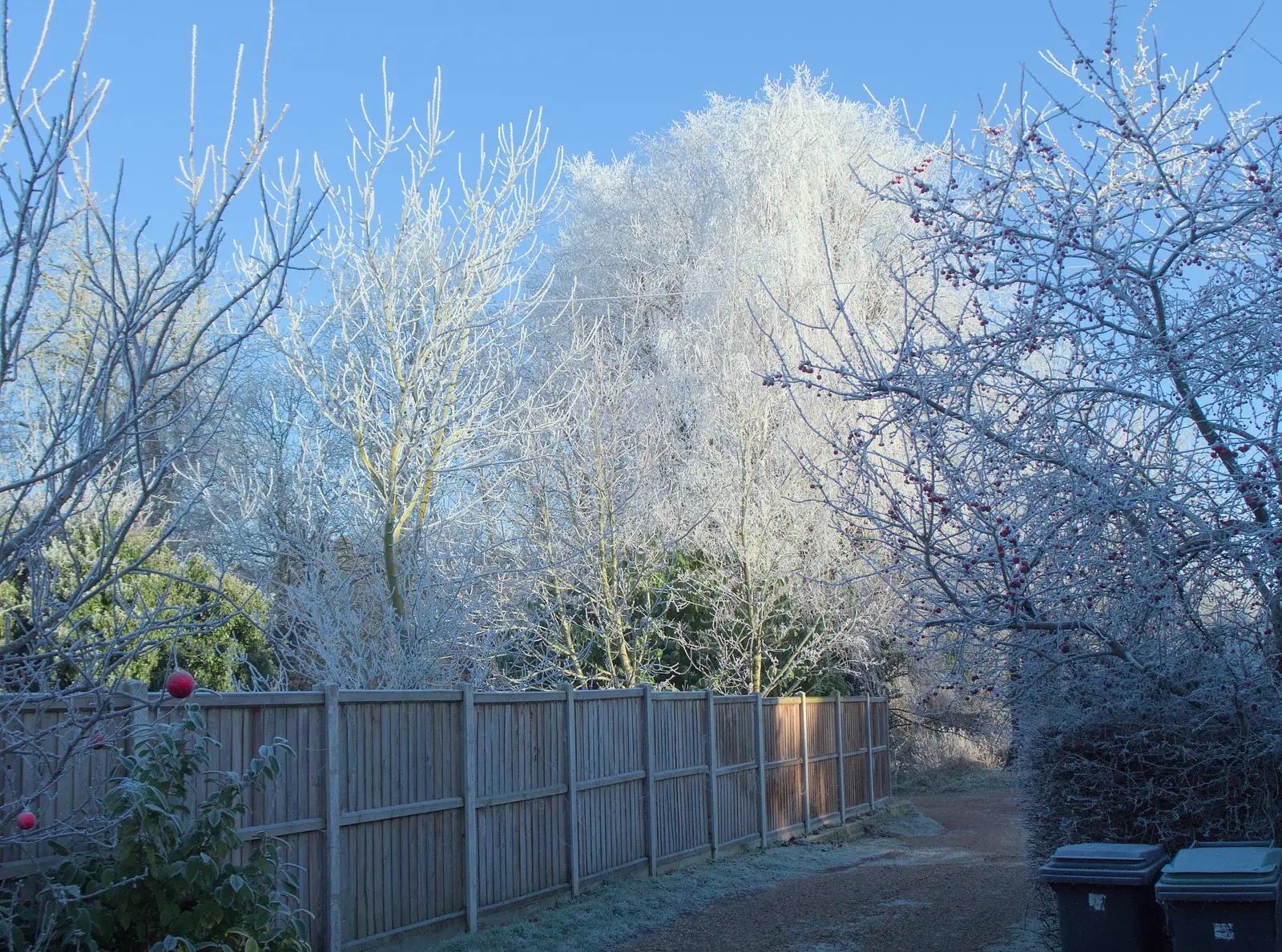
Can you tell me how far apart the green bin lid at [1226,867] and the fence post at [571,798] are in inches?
200

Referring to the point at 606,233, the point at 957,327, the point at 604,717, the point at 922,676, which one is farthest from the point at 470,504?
the point at 606,233

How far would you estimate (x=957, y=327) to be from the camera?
7.12 meters

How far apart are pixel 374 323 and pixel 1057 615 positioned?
731 cm

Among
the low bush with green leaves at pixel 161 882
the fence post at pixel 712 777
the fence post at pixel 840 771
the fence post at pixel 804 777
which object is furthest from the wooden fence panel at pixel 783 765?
the low bush with green leaves at pixel 161 882

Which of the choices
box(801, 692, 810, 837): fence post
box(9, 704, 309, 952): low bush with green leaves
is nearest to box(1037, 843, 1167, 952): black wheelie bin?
box(9, 704, 309, 952): low bush with green leaves

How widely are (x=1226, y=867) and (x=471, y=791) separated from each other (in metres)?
4.84

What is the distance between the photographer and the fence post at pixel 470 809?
8.26 m

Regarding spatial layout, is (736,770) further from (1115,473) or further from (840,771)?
(1115,473)

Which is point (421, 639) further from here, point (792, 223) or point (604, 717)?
point (792, 223)

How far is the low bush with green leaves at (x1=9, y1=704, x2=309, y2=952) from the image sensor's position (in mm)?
4750

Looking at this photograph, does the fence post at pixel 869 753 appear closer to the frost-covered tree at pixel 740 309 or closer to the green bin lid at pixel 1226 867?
the frost-covered tree at pixel 740 309

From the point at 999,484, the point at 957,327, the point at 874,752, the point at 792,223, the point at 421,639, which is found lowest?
the point at 874,752

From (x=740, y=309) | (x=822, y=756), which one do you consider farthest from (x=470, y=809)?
(x=740, y=309)

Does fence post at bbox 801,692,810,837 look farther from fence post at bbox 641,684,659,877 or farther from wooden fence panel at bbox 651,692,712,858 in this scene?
fence post at bbox 641,684,659,877
